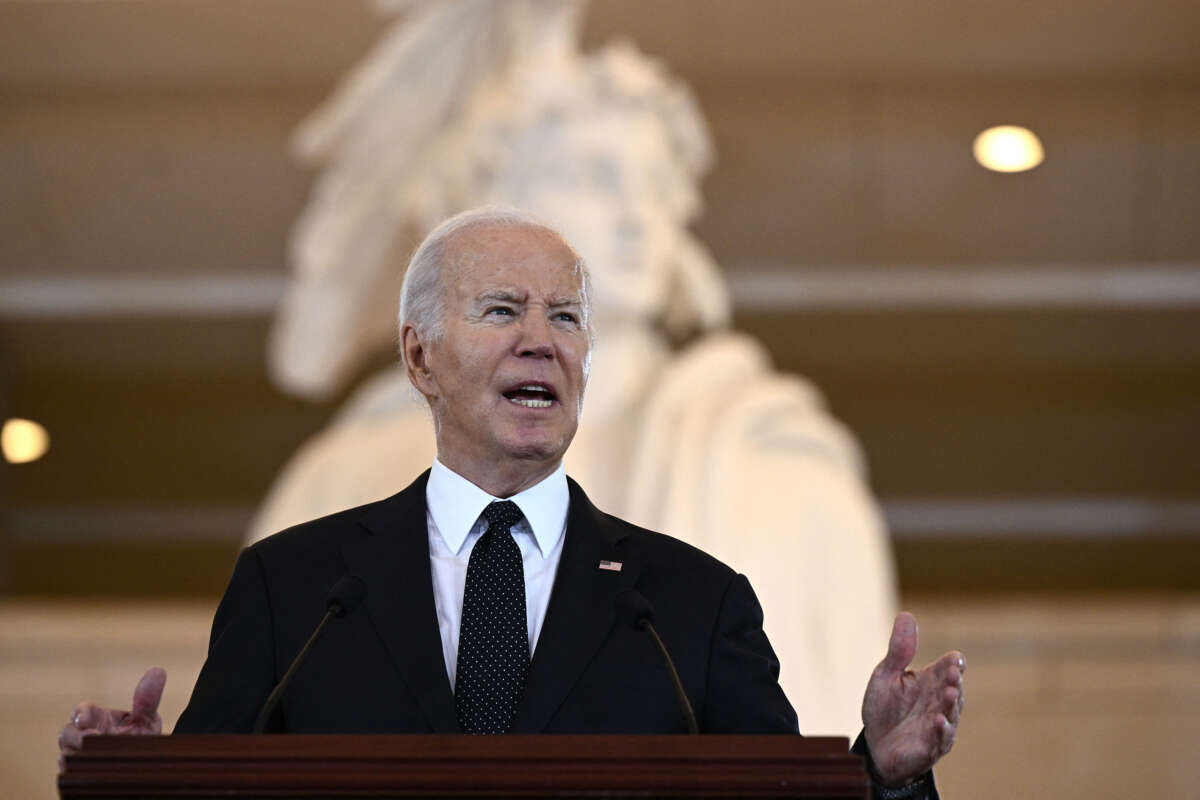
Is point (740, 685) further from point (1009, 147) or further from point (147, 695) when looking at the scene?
point (1009, 147)

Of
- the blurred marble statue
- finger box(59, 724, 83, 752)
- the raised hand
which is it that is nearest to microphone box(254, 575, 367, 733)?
finger box(59, 724, 83, 752)

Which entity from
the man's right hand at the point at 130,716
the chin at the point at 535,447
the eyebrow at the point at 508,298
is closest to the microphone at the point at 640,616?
the chin at the point at 535,447

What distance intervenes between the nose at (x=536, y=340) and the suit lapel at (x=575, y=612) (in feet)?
0.42

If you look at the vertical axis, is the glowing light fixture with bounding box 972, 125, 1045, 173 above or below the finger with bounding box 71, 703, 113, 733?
above

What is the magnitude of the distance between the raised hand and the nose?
1.02 ft

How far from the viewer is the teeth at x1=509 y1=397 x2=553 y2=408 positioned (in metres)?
1.46

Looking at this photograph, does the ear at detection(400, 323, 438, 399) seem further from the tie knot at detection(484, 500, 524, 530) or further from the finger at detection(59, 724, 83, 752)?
the finger at detection(59, 724, 83, 752)

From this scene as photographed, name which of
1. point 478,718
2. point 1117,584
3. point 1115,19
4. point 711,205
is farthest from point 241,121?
point 478,718

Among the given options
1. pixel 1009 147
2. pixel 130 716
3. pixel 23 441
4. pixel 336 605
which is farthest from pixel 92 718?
pixel 23 441

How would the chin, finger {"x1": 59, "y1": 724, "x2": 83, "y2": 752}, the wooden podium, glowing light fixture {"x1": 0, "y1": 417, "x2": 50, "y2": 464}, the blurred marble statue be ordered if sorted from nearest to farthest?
the wooden podium < finger {"x1": 59, "y1": 724, "x2": 83, "y2": 752} < the chin < the blurred marble statue < glowing light fixture {"x1": 0, "y1": 417, "x2": 50, "y2": 464}

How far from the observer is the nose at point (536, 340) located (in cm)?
146

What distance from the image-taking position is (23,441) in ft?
19.8

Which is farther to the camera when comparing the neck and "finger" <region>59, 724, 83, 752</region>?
the neck

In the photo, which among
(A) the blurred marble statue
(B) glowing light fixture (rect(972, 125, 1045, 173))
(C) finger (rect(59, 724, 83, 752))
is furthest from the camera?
(B) glowing light fixture (rect(972, 125, 1045, 173))
